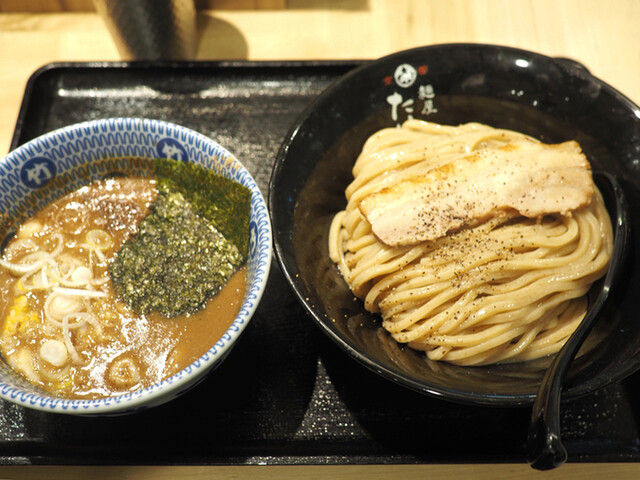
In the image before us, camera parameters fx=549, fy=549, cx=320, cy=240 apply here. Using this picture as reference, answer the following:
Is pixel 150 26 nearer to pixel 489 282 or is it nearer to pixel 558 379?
pixel 489 282

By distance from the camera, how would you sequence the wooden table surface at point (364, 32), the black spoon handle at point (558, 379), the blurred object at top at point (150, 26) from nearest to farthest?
the black spoon handle at point (558, 379), the blurred object at top at point (150, 26), the wooden table surface at point (364, 32)

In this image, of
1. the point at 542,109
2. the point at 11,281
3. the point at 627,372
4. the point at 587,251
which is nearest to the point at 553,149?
the point at 542,109

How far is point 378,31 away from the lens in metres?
2.77

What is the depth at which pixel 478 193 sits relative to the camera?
1.72 m

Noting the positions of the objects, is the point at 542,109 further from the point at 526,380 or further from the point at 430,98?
the point at 526,380

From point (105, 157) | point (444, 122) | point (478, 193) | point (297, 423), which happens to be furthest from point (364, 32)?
point (297, 423)

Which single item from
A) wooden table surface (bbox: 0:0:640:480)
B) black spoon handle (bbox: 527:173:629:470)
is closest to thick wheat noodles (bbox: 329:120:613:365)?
black spoon handle (bbox: 527:173:629:470)

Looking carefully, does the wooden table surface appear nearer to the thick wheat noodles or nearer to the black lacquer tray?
the thick wheat noodles

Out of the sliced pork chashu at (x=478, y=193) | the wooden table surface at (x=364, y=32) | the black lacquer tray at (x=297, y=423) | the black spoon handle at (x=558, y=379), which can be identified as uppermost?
the wooden table surface at (x=364, y=32)

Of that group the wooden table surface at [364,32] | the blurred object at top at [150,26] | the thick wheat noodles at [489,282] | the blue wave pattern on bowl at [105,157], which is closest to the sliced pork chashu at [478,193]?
the thick wheat noodles at [489,282]

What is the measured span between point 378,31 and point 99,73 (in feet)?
4.43

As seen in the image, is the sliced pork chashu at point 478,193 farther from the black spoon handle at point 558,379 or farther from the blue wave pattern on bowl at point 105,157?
the blue wave pattern on bowl at point 105,157

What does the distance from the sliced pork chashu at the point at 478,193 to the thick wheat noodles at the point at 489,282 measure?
55mm

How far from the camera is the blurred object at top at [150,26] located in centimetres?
228
